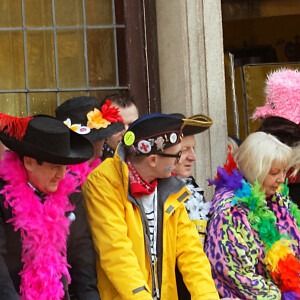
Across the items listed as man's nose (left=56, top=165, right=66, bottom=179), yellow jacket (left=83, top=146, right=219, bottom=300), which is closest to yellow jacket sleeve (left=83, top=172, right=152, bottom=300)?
yellow jacket (left=83, top=146, right=219, bottom=300)

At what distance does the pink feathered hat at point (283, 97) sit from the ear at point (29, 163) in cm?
245

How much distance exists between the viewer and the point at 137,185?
4.25 metres

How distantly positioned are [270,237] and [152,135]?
1.11 metres

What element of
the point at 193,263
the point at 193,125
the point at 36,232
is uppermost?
the point at 193,125

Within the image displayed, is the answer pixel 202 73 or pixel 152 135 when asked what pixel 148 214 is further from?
pixel 202 73

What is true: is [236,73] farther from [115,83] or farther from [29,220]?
[29,220]

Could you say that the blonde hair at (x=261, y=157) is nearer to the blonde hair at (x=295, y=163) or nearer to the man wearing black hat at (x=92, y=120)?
the blonde hair at (x=295, y=163)

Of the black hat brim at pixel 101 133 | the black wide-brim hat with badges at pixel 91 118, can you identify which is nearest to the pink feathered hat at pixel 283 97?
the black wide-brim hat with badges at pixel 91 118

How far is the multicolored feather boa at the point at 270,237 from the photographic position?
15.4 ft

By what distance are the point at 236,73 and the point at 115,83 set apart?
128cm

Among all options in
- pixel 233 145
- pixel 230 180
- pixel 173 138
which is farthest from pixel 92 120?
pixel 233 145

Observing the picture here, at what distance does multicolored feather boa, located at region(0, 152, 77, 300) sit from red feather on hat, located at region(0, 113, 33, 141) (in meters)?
0.14

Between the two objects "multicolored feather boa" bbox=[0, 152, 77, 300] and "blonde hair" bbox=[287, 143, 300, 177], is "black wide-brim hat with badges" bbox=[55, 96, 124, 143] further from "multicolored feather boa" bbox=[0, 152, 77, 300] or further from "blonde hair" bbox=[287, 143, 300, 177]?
"blonde hair" bbox=[287, 143, 300, 177]

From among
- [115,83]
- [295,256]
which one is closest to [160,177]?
[295,256]
